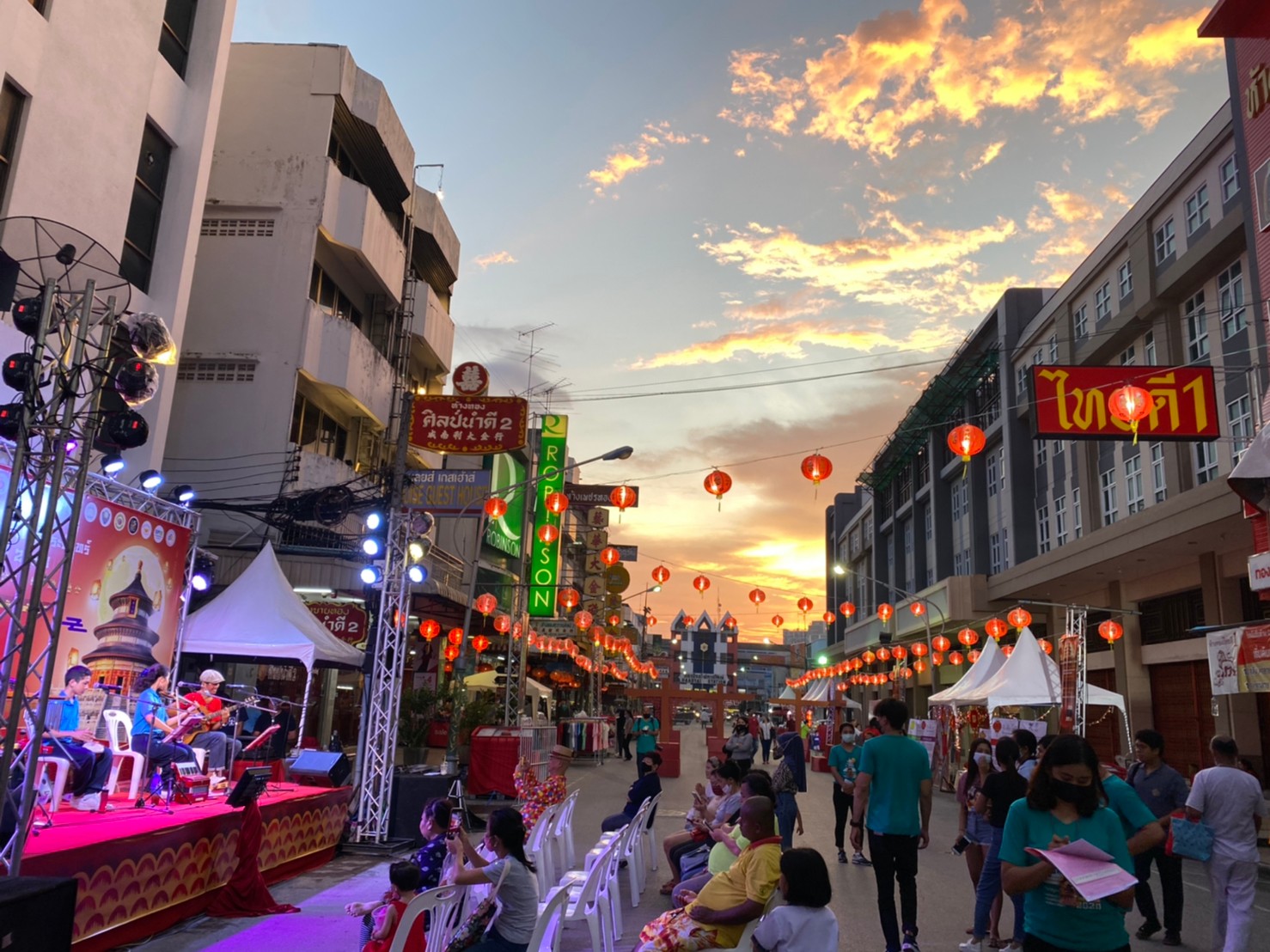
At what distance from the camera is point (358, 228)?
83.1ft

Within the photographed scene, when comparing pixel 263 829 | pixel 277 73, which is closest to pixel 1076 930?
pixel 263 829

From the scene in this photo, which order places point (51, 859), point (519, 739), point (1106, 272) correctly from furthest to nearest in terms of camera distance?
point (1106, 272) < point (519, 739) < point (51, 859)

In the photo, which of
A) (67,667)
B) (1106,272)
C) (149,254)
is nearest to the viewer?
(67,667)

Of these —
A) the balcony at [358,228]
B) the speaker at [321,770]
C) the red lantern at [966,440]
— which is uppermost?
the balcony at [358,228]

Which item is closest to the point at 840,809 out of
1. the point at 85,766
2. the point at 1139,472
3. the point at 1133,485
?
the point at 85,766

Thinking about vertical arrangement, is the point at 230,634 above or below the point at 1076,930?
above

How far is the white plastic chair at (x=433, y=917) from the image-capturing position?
15.6 ft

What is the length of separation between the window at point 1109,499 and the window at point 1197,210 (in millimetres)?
7738

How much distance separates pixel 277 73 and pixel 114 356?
20.3 metres

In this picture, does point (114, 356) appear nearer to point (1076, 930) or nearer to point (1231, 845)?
point (1076, 930)

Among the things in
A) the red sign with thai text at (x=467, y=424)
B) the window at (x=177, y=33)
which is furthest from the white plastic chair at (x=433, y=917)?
the window at (x=177, y=33)

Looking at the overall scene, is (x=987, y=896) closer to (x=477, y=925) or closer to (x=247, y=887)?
(x=477, y=925)

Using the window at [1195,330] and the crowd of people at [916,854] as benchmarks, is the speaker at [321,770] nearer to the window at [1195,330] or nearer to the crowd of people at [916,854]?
the crowd of people at [916,854]

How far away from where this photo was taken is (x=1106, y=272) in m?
29.8
